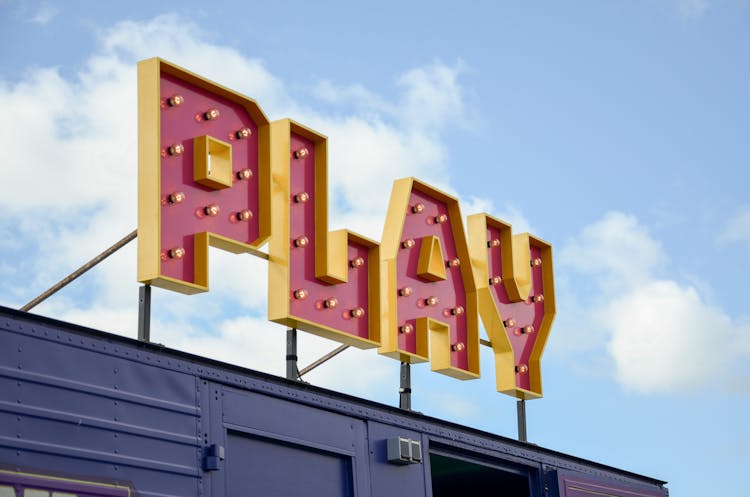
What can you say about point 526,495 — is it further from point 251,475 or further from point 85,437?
point 85,437

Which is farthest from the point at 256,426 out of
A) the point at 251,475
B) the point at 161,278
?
the point at 161,278

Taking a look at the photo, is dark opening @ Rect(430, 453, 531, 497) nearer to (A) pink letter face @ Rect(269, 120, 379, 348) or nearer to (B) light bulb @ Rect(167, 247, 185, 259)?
(A) pink letter face @ Rect(269, 120, 379, 348)

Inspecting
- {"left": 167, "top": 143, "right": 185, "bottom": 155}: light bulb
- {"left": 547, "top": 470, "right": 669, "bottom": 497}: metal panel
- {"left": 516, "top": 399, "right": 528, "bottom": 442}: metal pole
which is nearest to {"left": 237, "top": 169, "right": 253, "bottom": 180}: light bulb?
{"left": 167, "top": 143, "right": 185, "bottom": 155}: light bulb

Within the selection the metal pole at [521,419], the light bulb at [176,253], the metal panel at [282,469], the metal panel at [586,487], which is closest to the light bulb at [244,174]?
the light bulb at [176,253]

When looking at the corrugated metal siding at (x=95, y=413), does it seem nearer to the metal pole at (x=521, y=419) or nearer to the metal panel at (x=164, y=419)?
the metal panel at (x=164, y=419)

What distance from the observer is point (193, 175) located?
43.1 ft

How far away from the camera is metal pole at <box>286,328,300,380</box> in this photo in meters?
13.6

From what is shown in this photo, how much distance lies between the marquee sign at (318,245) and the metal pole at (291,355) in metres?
0.14

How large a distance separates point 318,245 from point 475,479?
4663mm

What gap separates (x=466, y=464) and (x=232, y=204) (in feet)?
17.7

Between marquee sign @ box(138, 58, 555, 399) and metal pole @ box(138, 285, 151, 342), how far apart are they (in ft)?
0.47

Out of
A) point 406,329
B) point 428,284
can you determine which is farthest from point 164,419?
point 428,284

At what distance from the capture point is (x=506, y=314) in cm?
1855

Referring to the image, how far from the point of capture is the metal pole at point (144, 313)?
1177cm
